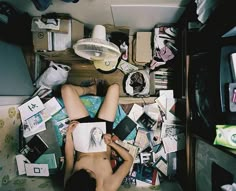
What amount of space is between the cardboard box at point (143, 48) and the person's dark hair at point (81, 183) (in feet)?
4.03

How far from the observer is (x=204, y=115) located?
1.22m

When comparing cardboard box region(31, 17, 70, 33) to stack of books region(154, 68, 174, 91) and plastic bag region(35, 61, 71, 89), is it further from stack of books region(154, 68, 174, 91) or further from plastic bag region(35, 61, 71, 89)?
stack of books region(154, 68, 174, 91)

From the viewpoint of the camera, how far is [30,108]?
6.28ft

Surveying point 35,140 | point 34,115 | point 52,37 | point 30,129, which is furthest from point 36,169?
point 52,37

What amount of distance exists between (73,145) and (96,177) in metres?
0.37

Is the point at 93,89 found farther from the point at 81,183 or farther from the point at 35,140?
the point at 81,183

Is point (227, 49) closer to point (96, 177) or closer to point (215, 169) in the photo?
point (215, 169)

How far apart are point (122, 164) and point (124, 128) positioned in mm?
339

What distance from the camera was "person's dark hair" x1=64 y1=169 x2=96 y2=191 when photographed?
1.38 m

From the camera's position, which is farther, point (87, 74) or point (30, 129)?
point (87, 74)

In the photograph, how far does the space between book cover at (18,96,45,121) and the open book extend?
449mm

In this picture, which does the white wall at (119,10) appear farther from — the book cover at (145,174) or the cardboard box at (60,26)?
the book cover at (145,174)

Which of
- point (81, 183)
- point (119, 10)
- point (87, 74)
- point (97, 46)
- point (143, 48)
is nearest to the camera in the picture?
point (97, 46)

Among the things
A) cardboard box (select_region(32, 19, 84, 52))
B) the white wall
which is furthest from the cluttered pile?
cardboard box (select_region(32, 19, 84, 52))
